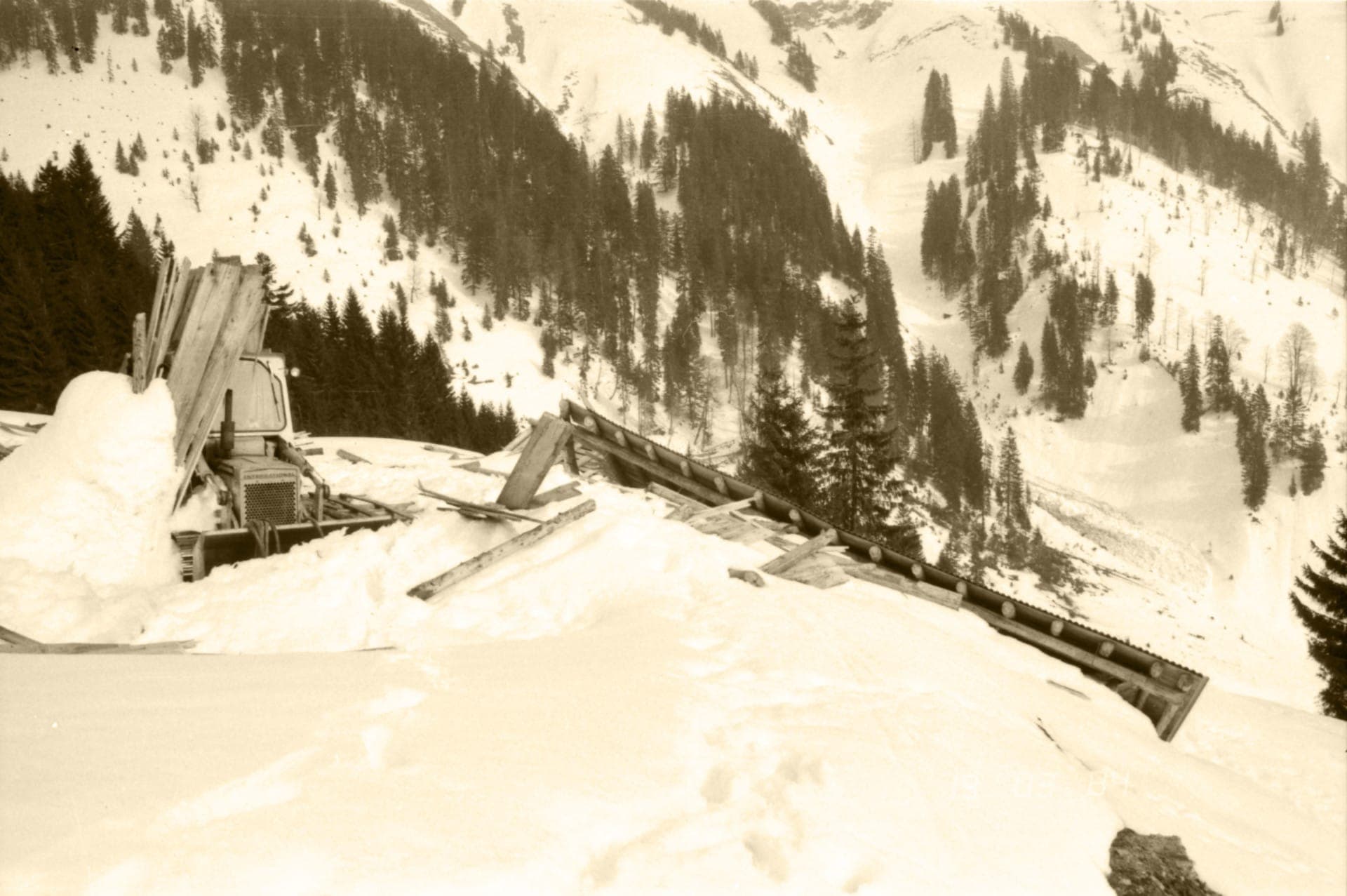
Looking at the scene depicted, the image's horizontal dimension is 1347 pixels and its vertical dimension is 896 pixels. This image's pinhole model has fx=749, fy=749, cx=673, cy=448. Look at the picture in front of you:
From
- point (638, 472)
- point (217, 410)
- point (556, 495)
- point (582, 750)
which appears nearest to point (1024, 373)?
point (638, 472)

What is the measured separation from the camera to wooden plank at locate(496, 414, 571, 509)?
9672mm

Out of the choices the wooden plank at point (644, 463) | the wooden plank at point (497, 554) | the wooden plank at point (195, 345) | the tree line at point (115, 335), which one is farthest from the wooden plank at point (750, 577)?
the tree line at point (115, 335)

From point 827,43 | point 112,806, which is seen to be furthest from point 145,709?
point 827,43

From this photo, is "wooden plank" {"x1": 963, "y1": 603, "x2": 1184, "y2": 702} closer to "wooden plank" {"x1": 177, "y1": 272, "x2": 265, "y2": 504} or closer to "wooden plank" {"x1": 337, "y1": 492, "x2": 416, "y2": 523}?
"wooden plank" {"x1": 337, "y1": 492, "x2": 416, "y2": 523}

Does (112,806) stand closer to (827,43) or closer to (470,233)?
(470,233)

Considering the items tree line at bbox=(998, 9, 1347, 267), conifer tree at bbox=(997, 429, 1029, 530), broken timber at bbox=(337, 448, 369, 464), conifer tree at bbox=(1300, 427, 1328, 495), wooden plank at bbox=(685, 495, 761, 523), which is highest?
tree line at bbox=(998, 9, 1347, 267)

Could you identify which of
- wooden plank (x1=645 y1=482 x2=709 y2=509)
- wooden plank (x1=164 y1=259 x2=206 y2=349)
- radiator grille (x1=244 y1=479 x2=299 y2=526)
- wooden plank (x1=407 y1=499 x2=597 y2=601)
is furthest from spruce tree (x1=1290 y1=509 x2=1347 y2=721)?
wooden plank (x1=164 y1=259 x2=206 y2=349)

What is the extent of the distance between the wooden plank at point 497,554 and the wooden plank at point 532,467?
890mm

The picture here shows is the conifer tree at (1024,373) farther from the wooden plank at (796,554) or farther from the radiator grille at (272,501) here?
the radiator grille at (272,501)

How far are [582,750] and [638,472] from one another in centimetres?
1099

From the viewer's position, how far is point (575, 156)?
10106cm

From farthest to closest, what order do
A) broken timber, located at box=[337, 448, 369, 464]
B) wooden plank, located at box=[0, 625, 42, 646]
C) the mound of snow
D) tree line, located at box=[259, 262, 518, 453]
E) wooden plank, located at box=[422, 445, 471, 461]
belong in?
tree line, located at box=[259, 262, 518, 453]
wooden plank, located at box=[422, 445, 471, 461]
broken timber, located at box=[337, 448, 369, 464]
the mound of snow
wooden plank, located at box=[0, 625, 42, 646]

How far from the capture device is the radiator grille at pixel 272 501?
8.87m

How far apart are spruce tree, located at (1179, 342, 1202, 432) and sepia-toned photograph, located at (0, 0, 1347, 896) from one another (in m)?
0.54
